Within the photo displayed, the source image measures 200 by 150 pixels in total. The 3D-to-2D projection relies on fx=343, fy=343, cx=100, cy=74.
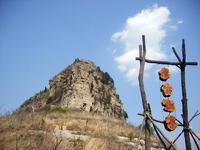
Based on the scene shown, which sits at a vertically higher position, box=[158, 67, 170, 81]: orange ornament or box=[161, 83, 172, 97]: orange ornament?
box=[158, 67, 170, 81]: orange ornament

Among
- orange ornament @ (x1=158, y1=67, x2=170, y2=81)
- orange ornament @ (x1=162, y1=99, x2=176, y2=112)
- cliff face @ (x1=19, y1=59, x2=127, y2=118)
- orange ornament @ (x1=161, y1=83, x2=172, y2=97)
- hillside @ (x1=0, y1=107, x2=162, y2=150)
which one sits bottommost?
hillside @ (x1=0, y1=107, x2=162, y2=150)

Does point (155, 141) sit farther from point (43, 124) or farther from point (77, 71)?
point (77, 71)

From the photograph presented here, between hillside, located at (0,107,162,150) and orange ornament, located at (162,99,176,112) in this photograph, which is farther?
hillside, located at (0,107,162,150)

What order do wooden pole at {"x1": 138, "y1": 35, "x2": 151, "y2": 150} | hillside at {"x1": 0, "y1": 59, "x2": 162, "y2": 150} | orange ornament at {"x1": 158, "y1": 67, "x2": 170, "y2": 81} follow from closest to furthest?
wooden pole at {"x1": 138, "y1": 35, "x2": 151, "y2": 150} < orange ornament at {"x1": 158, "y1": 67, "x2": 170, "y2": 81} < hillside at {"x1": 0, "y1": 59, "x2": 162, "y2": 150}

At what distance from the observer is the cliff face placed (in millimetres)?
29766

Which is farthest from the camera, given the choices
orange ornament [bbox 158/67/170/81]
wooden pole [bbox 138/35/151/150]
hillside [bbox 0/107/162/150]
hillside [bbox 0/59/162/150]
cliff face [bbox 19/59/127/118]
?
cliff face [bbox 19/59/127/118]

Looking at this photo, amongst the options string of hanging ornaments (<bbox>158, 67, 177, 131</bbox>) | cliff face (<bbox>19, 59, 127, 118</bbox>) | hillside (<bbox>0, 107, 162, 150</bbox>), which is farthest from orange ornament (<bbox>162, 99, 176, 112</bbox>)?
cliff face (<bbox>19, 59, 127, 118</bbox>)

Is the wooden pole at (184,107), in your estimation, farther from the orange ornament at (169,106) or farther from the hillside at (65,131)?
the hillside at (65,131)

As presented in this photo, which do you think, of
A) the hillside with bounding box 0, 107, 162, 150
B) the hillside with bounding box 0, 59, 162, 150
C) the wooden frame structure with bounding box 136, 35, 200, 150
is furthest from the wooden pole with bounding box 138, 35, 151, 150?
the hillside with bounding box 0, 107, 162, 150

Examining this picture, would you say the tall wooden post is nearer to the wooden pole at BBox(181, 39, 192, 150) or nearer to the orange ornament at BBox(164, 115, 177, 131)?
the wooden pole at BBox(181, 39, 192, 150)

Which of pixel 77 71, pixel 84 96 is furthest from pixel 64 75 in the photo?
pixel 84 96

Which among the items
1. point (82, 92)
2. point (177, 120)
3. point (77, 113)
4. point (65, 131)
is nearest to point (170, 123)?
point (177, 120)

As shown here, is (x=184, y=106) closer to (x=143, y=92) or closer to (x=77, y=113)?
(x=143, y=92)

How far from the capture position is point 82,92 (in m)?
30.0
